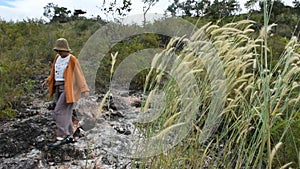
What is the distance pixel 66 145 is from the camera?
354cm

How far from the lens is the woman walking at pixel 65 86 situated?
3652 mm

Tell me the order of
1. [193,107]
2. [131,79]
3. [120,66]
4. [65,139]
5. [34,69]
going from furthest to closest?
[34,69]
[120,66]
[131,79]
[65,139]
[193,107]

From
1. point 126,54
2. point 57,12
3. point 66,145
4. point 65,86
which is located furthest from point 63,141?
point 57,12

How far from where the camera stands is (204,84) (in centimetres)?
213

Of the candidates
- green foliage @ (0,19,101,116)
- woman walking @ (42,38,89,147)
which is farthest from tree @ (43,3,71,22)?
woman walking @ (42,38,89,147)

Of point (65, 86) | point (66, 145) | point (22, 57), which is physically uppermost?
point (22, 57)

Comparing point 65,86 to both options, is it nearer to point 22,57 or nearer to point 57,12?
point 22,57

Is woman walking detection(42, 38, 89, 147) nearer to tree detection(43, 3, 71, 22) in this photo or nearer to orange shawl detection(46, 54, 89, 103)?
orange shawl detection(46, 54, 89, 103)

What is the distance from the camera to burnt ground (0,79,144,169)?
320 centimetres

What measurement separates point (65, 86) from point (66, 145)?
1.91 ft

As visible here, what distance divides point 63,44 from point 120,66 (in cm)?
228

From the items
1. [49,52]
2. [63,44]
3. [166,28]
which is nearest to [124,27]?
[166,28]

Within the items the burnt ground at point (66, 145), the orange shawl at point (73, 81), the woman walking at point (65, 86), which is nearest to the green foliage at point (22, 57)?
the burnt ground at point (66, 145)

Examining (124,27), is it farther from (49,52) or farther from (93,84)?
(93,84)
